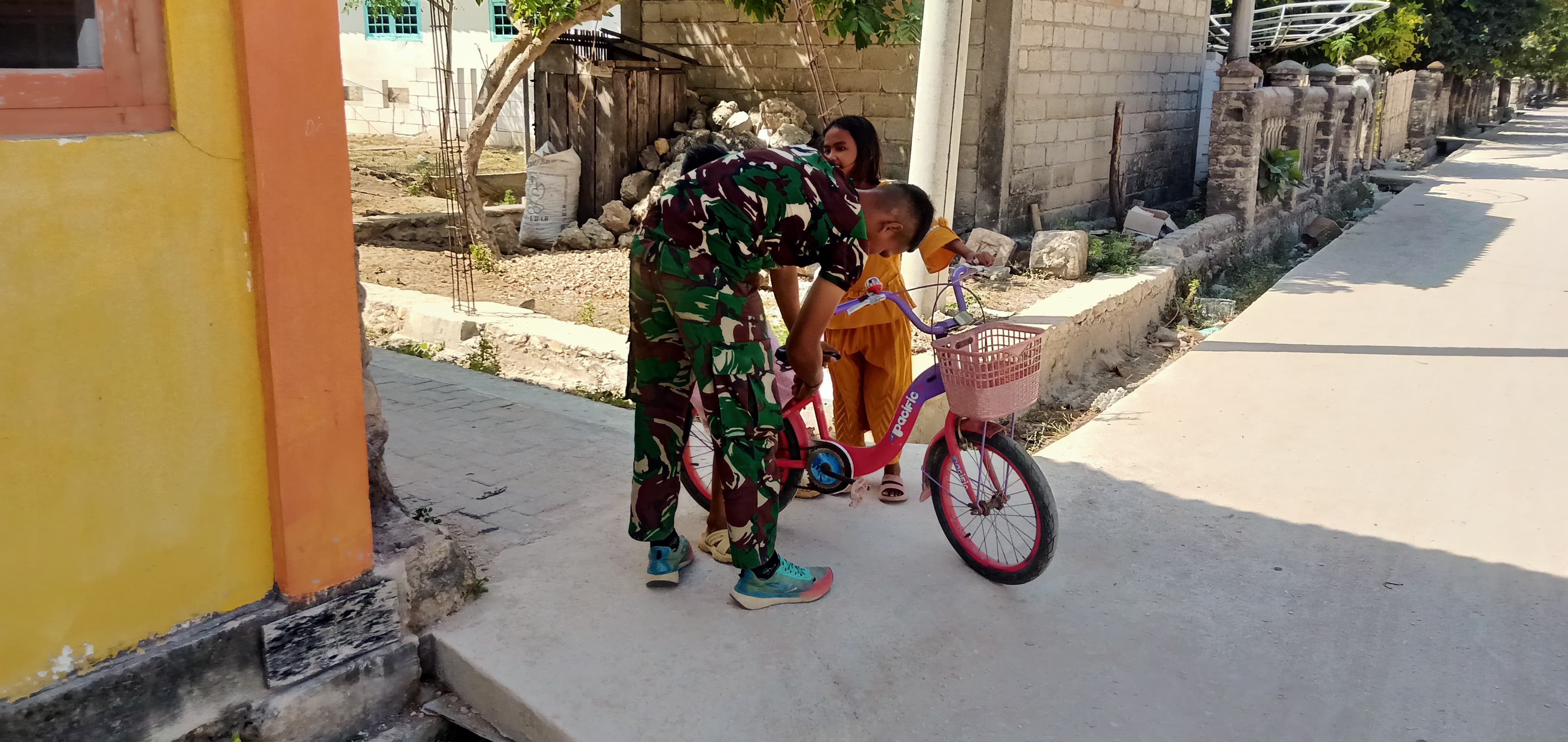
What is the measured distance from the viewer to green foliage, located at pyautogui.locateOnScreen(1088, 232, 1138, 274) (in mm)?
8461

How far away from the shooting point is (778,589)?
3219 millimetres

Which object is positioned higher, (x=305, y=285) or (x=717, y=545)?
(x=305, y=285)

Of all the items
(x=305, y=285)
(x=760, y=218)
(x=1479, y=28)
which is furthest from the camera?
(x=1479, y=28)

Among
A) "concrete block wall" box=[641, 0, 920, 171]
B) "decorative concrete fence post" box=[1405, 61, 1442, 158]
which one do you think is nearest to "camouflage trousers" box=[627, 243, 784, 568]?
"concrete block wall" box=[641, 0, 920, 171]

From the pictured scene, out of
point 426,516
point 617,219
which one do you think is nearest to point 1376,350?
point 426,516

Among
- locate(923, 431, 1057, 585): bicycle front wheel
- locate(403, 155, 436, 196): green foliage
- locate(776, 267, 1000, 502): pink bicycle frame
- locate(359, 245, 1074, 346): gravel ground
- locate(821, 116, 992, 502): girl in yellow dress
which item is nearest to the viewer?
locate(923, 431, 1057, 585): bicycle front wheel

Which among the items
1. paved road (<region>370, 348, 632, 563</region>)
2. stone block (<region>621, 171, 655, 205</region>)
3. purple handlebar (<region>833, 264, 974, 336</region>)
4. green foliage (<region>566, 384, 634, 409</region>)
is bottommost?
green foliage (<region>566, 384, 634, 409</region>)

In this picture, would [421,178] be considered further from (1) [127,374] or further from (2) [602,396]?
(1) [127,374]

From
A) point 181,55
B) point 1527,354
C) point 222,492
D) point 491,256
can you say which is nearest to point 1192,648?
point 222,492

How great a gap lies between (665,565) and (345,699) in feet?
3.19

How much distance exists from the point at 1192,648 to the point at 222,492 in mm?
2572

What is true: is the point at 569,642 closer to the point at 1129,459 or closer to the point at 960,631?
the point at 960,631

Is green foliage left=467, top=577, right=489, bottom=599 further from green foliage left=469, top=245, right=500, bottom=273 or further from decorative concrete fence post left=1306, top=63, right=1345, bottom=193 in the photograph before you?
decorative concrete fence post left=1306, top=63, right=1345, bottom=193

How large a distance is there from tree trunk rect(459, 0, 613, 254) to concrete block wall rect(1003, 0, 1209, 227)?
391 centimetres
